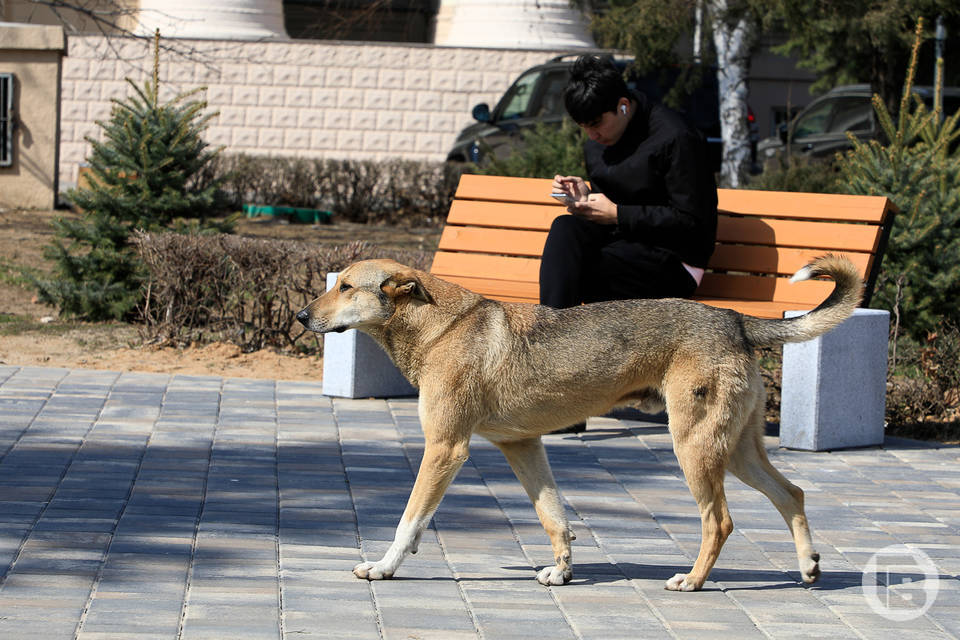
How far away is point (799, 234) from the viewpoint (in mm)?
7312

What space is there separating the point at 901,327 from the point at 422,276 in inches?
211

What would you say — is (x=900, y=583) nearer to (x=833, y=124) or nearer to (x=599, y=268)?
(x=599, y=268)

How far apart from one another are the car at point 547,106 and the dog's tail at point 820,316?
A: 40.4ft

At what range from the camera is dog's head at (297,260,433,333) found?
Answer: 4.55m

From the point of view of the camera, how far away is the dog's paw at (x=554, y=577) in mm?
4508

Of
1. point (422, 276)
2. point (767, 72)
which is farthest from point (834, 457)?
point (767, 72)

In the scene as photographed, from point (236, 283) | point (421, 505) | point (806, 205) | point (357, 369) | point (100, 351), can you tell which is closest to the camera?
point (421, 505)

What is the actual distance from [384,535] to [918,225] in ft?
17.0

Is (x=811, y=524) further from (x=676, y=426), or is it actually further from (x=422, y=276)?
(x=422, y=276)

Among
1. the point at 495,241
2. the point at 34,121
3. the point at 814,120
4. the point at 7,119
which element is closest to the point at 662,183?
the point at 495,241

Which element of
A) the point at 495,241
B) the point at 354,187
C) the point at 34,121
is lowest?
the point at 495,241

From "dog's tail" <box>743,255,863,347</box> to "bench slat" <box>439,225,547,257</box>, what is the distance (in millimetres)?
3218

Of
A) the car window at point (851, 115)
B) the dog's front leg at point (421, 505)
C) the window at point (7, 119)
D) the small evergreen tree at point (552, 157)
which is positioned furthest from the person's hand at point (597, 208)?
the car window at point (851, 115)

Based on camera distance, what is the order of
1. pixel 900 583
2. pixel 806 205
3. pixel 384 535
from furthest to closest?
pixel 806 205 < pixel 384 535 < pixel 900 583
